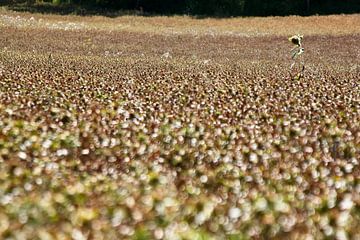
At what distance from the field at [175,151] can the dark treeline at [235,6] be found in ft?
132

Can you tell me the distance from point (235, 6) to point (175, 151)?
5680cm

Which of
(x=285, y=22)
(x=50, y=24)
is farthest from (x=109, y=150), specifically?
(x=285, y=22)

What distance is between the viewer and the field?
21.6 feet

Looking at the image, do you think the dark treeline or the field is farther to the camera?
the dark treeline

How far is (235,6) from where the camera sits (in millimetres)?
65688

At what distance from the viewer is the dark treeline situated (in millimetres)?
65125

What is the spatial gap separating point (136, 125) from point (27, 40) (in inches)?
1044

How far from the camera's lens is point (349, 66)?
95.7ft

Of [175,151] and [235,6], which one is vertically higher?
[235,6]

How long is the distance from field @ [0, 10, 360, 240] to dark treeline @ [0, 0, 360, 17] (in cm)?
4008

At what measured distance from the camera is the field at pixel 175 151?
6.60m

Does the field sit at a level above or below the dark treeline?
below

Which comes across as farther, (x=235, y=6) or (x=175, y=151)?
(x=235, y=6)

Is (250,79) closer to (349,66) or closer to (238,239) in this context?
(349,66)
